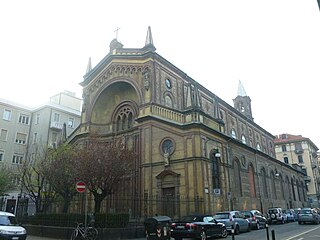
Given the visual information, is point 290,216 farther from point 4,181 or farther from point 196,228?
point 4,181

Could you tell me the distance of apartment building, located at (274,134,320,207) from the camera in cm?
6731

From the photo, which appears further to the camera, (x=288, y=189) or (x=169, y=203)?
(x=288, y=189)

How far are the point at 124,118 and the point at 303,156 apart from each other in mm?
54441

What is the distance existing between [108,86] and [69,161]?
13005 mm

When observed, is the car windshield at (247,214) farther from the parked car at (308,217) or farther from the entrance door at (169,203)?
the parked car at (308,217)

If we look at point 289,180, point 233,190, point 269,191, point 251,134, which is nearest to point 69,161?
point 233,190

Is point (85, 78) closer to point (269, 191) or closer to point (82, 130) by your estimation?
point (82, 130)

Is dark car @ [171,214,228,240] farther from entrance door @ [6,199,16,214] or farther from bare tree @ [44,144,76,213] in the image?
entrance door @ [6,199,16,214]

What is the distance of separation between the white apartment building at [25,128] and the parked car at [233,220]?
85.6 feet

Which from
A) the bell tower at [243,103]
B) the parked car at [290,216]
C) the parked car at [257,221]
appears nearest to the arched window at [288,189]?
the bell tower at [243,103]

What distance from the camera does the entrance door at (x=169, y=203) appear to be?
74.7 ft

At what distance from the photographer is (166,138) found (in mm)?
24703

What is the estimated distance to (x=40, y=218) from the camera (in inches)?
807

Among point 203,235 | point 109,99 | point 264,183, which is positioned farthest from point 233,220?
point 264,183
